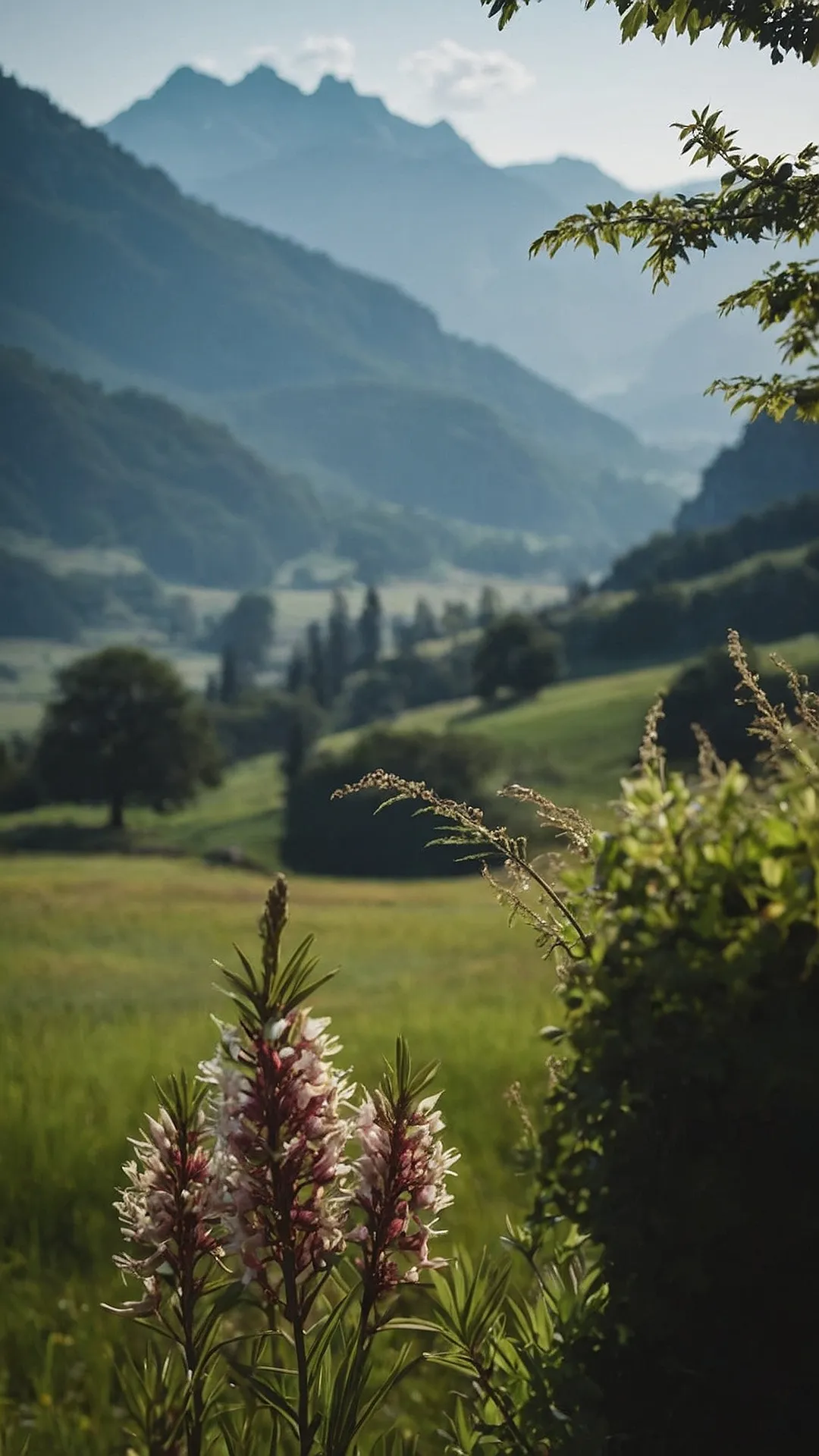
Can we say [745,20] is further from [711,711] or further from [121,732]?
[121,732]

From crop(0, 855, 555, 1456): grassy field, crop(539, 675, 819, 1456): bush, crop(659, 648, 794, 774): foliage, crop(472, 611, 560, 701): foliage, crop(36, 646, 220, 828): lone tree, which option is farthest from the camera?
crop(472, 611, 560, 701): foliage

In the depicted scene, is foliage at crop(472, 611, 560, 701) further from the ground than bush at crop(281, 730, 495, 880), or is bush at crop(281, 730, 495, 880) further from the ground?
foliage at crop(472, 611, 560, 701)

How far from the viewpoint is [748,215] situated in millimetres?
3592

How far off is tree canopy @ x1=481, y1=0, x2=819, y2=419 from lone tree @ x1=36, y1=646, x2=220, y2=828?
343 feet

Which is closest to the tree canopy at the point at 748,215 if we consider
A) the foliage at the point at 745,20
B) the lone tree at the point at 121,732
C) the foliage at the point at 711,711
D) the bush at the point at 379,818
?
the foliage at the point at 745,20

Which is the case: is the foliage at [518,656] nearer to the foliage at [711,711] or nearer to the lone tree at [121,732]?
the foliage at [711,711]

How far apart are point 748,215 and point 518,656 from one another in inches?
6050

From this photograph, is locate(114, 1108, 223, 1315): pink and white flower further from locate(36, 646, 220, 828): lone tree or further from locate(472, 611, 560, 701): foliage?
locate(472, 611, 560, 701): foliage

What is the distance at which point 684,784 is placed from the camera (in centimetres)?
218

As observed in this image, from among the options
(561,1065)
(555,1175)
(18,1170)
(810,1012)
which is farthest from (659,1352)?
(18,1170)

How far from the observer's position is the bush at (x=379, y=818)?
109938mm

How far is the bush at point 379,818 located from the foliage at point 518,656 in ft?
124

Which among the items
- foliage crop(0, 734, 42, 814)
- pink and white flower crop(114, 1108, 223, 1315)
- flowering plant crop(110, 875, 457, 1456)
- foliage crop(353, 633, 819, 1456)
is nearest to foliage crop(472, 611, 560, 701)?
foliage crop(0, 734, 42, 814)

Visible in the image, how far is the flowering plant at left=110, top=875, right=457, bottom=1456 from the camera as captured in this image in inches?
92.3
